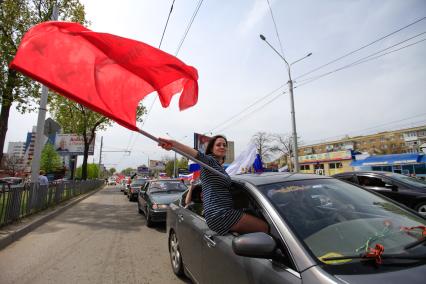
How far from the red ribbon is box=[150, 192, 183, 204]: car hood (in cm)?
672

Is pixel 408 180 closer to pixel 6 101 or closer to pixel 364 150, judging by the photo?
pixel 6 101

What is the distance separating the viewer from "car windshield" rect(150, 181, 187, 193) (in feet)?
32.5

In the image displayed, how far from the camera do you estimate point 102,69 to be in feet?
10.7

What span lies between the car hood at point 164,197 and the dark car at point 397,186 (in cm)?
500

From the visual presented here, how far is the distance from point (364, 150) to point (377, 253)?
103 m

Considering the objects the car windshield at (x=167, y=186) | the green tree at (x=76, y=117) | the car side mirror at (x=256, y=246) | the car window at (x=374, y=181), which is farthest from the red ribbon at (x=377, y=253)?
the green tree at (x=76, y=117)

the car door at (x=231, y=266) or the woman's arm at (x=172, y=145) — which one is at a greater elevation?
the woman's arm at (x=172, y=145)

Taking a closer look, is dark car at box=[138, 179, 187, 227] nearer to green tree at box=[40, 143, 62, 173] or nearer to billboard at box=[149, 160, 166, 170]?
green tree at box=[40, 143, 62, 173]

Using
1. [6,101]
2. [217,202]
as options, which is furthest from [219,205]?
[6,101]

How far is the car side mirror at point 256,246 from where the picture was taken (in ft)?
6.47

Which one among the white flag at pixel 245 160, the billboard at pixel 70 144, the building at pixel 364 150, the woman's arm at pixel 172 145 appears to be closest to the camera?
the woman's arm at pixel 172 145

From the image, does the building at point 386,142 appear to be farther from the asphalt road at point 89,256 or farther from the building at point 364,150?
the asphalt road at point 89,256

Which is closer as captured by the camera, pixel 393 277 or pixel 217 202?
pixel 393 277

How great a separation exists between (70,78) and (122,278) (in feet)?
10.3
